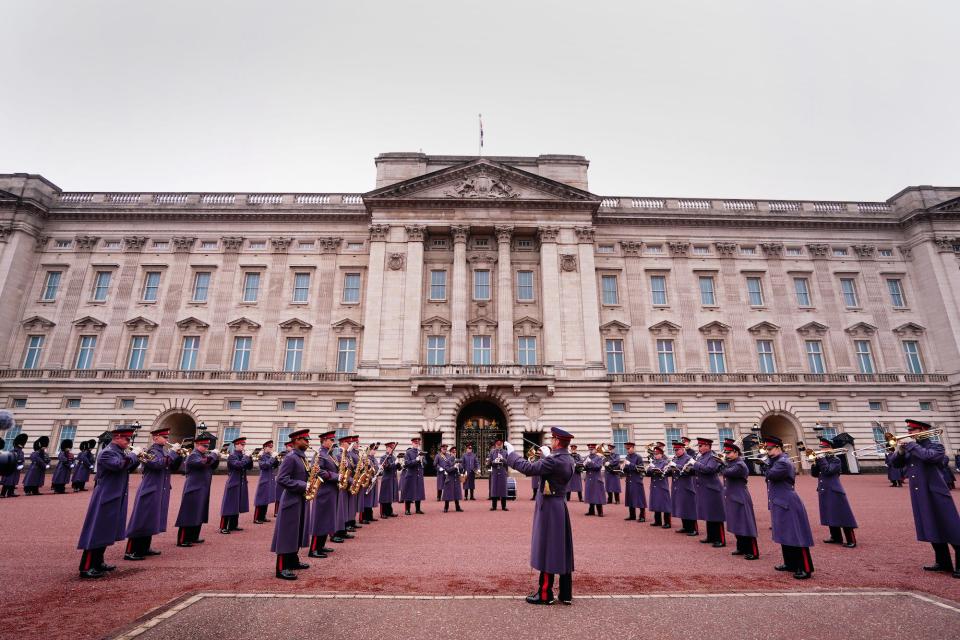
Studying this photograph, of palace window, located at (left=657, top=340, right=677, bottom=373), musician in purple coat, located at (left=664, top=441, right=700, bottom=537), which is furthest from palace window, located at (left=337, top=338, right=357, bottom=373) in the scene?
musician in purple coat, located at (left=664, top=441, right=700, bottom=537)

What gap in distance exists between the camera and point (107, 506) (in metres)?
8.05

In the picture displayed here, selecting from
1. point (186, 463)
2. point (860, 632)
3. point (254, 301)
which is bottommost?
point (860, 632)

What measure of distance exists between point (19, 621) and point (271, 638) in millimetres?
3271

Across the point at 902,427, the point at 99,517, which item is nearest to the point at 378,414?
the point at 99,517

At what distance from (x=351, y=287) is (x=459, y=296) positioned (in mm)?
8599

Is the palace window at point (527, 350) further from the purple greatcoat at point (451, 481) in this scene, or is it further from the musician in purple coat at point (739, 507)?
the musician in purple coat at point (739, 507)

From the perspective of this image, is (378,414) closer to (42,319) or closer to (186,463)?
(186,463)

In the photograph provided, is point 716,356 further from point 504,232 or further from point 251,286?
point 251,286

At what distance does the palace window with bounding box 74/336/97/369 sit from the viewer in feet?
113

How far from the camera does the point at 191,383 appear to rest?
33.5 m

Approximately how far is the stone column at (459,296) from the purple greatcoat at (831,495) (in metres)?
23.3

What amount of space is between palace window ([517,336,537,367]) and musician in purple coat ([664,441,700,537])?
20785mm

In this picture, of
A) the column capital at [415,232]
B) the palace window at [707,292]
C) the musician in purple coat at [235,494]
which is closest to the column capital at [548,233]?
the column capital at [415,232]

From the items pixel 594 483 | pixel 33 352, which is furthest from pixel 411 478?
pixel 33 352
